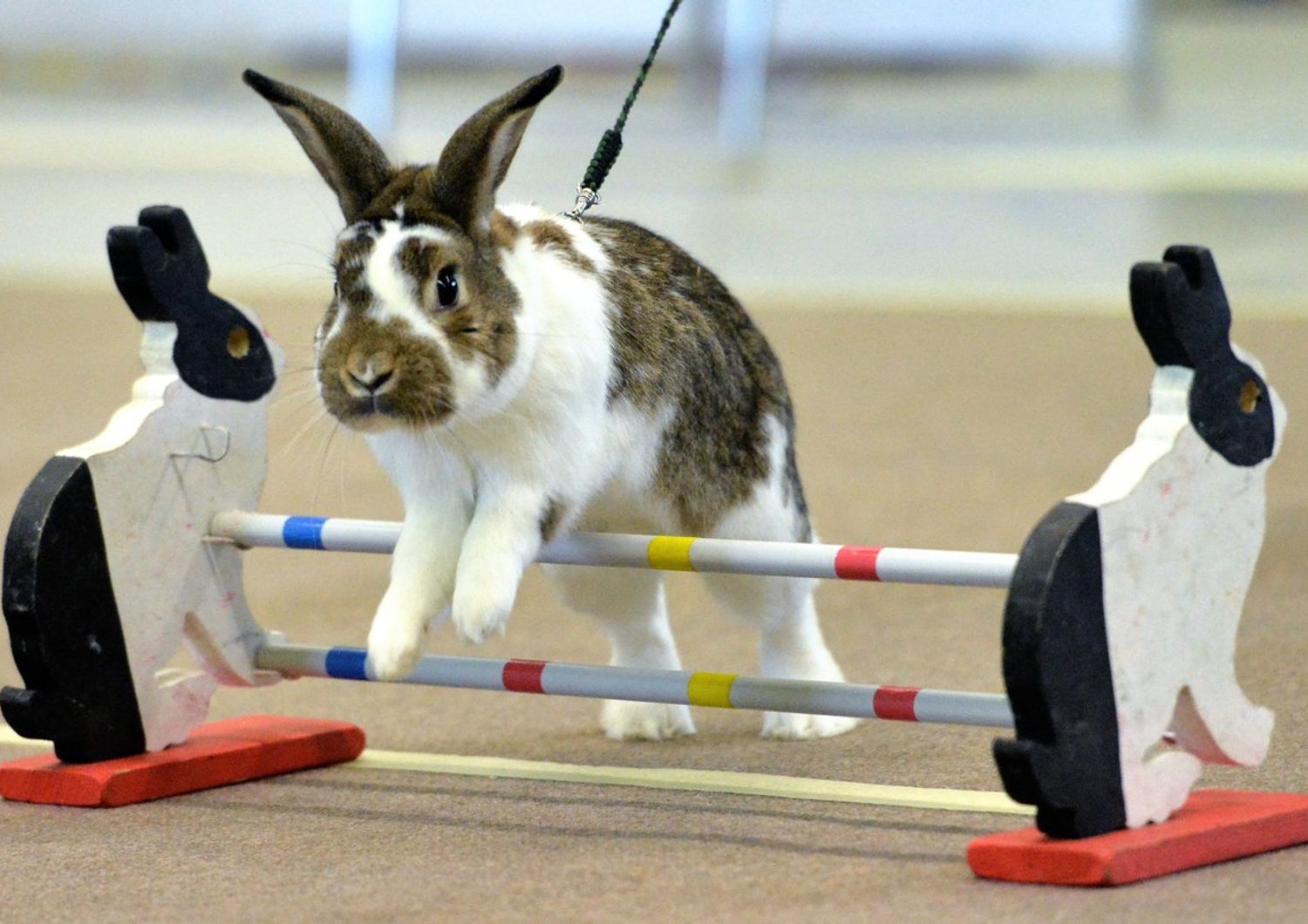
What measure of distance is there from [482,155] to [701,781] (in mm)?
750

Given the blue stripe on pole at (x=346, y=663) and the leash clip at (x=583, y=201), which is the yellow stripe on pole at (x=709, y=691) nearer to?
the blue stripe on pole at (x=346, y=663)

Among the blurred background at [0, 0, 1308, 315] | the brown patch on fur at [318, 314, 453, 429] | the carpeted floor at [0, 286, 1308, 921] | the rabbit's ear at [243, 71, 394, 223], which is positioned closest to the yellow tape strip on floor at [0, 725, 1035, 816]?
the carpeted floor at [0, 286, 1308, 921]

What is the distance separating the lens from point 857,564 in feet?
7.14

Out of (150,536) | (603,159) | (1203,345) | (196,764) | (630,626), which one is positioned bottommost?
(196,764)

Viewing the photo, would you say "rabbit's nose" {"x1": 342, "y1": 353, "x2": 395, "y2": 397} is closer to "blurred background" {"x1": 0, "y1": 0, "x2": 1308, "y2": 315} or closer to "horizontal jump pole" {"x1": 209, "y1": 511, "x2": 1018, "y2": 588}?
"horizontal jump pole" {"x1": 209, "y1": 511, "x2": 1018, "y2": 588}

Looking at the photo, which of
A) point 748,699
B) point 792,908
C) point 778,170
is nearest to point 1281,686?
point 748,699

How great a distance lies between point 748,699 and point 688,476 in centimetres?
28

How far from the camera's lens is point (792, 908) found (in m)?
1.92

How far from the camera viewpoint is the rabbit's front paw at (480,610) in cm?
214

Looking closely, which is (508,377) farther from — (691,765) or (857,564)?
(691,765)

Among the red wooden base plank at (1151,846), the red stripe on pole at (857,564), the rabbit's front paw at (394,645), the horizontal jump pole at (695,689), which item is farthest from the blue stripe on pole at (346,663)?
the red wooden base plank at (1151,846)

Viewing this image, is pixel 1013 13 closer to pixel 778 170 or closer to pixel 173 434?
pixel 778 170

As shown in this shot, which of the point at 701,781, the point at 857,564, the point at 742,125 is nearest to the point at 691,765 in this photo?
the point at 701,781

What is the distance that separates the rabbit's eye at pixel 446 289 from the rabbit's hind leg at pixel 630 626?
1.82ft
